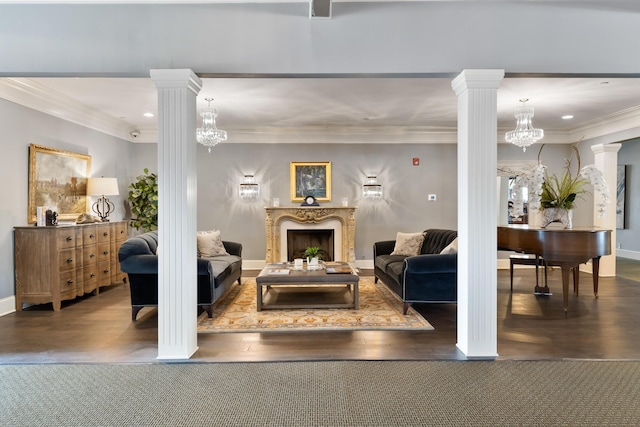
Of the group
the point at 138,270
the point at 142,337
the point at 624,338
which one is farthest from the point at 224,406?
the point at 624,338

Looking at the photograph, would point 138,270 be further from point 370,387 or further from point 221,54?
point 370,387

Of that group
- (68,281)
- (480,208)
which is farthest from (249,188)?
(480,208)

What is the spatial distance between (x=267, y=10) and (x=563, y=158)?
679 cm

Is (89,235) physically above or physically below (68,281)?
above

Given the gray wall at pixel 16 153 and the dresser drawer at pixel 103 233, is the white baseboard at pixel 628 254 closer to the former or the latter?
the dresser drawer at pixel 103 233

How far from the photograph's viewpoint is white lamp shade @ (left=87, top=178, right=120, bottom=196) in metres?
5.43

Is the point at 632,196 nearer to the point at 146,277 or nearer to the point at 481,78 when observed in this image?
the point at 481,78

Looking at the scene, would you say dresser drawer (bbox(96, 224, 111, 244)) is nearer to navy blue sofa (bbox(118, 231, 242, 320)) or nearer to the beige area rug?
navy blue sofa (bbox(118, 231, 242, 320))

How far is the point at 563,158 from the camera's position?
23.7 ft

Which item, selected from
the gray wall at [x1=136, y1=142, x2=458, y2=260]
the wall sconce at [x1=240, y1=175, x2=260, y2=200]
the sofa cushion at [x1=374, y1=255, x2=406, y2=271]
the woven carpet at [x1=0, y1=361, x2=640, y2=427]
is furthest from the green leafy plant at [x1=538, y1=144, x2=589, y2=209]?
the wall sconce at [x1=240, y1=175, x2=260, y2=200]

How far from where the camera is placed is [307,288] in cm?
523

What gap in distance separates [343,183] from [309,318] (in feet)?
12.0

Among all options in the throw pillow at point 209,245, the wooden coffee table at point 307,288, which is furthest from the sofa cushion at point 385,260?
the throw pillow at point 209,245

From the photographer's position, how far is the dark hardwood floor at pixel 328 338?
3002mm
